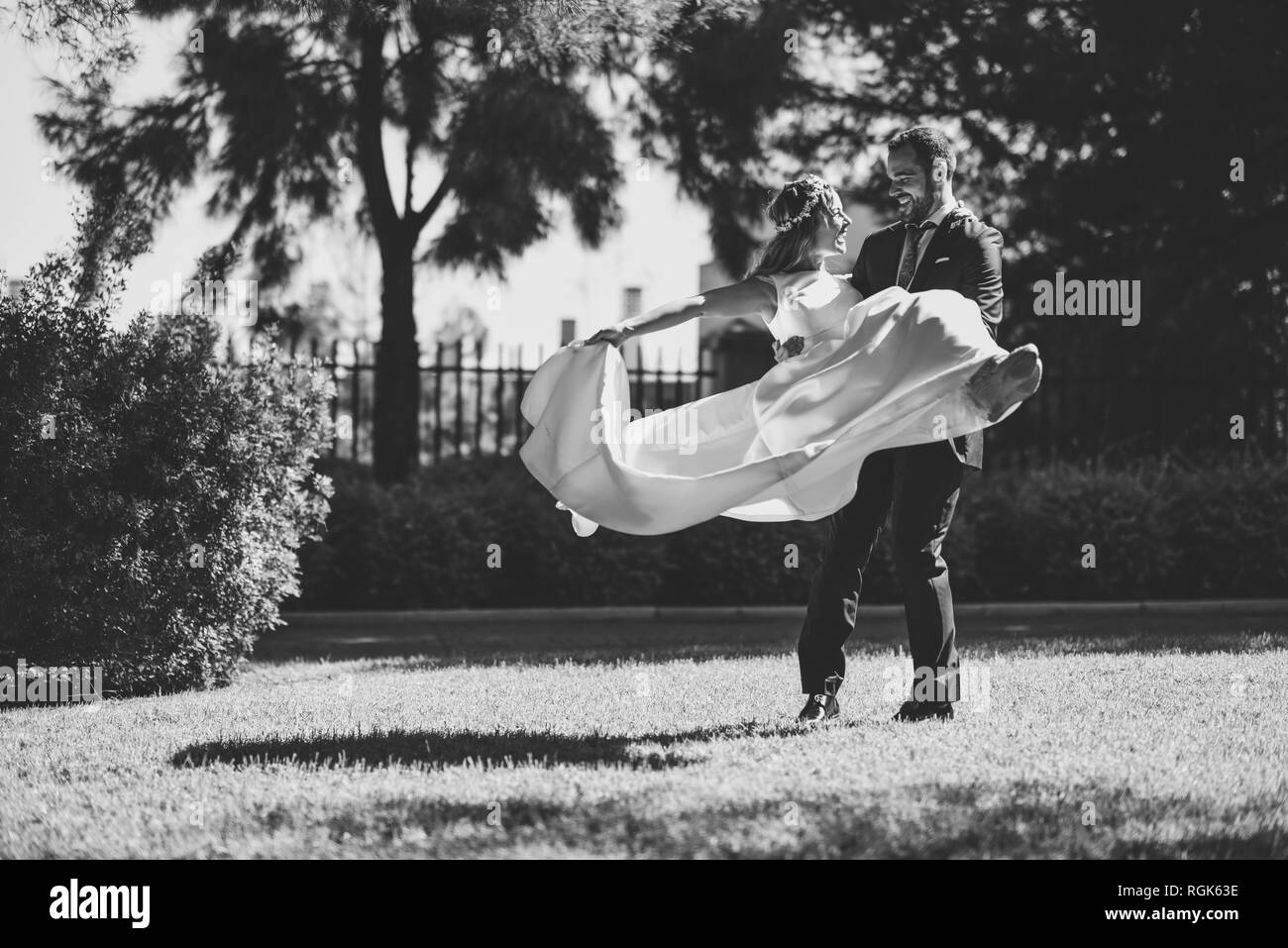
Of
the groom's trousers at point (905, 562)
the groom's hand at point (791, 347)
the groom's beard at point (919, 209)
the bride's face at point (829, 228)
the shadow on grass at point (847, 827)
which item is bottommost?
the shadow on grass at point (847, 827)

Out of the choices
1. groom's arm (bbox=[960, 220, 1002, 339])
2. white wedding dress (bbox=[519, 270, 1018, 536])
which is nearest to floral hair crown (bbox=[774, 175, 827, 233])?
white wedding dress (bbox=[519, 270, 1018, 536])

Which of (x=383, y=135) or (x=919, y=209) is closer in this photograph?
(x=919, y=209)

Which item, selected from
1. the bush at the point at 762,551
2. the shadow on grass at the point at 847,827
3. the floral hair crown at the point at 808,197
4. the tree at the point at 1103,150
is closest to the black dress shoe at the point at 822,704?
the shadow on grass at the point at 847,827

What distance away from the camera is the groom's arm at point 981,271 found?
204 inches

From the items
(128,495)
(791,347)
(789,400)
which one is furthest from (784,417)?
(128,495)

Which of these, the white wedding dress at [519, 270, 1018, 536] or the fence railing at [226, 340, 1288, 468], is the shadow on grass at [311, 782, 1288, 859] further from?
the fence railing at [226, 340, 1288, 468]

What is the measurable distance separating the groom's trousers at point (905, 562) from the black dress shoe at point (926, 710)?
3 cm

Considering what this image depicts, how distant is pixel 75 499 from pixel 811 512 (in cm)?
430

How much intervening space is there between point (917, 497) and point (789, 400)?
629mm

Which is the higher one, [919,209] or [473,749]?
[919,209]

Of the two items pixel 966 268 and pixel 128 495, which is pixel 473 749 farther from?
pixel 128 495

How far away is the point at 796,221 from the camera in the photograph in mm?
5156

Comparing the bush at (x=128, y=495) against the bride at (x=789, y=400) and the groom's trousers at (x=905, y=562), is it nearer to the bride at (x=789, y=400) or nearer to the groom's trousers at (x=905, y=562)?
the bride at (x=789, y=400)

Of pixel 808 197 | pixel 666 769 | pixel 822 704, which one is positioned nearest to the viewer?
pixel 666 769
